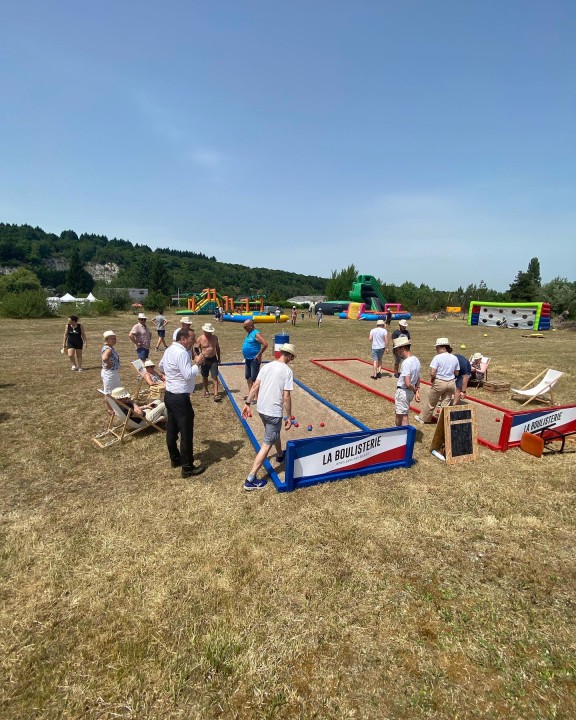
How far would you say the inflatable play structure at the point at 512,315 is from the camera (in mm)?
29422

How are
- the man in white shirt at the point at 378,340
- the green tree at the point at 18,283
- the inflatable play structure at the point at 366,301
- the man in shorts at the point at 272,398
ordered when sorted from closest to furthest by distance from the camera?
the man in shorts at the point at 272,398
the man in white shirt at the point at 378,340
the inflatable play structure at the point at 366,301
the green tree at the point at 18,283

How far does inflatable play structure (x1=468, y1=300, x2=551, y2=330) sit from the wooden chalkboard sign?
98.9 feet

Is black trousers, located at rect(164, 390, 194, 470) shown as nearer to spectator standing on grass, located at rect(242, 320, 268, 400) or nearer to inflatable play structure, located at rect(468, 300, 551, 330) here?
spectator standing on grass, located at rect(242, 320, 268, 400)

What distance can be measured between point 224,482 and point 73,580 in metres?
2.10

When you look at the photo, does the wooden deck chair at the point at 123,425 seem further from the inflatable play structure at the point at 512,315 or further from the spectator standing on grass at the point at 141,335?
the inflatable play structure at the point at 512,315

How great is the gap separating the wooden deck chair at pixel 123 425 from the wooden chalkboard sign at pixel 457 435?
202 inches

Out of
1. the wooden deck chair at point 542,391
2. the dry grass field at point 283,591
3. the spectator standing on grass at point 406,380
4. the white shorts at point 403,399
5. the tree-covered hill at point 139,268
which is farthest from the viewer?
the tree-covered hill at point 139,268

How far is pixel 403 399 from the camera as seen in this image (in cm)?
622

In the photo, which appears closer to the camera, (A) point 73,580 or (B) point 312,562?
(A) point 73,580

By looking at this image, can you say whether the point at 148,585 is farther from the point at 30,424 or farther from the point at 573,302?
the point at 573,302

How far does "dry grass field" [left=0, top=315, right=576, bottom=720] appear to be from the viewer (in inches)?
95.1

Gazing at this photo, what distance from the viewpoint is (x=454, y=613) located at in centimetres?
303

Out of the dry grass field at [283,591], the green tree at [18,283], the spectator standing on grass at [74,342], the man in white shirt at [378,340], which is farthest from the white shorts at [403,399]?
the green tree at [18,283]

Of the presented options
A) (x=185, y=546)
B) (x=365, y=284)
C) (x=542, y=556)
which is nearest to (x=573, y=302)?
(x=365, y=284)
